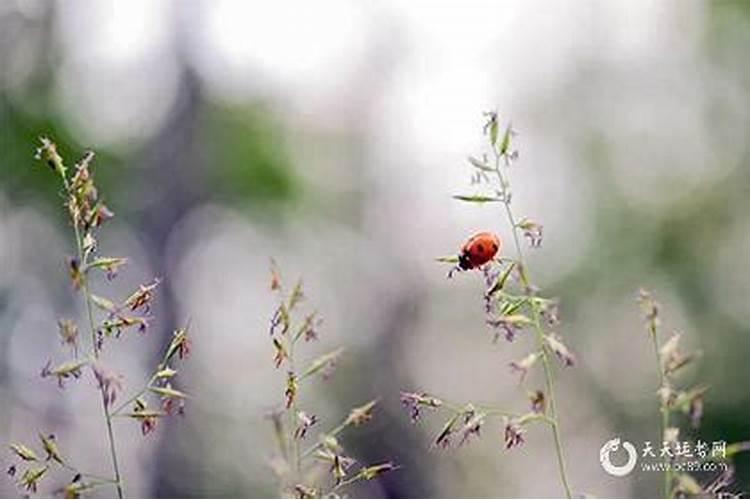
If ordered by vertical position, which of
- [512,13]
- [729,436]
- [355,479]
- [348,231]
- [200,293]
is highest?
[512,13]

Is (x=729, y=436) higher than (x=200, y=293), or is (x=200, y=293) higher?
(x=200, y=293)

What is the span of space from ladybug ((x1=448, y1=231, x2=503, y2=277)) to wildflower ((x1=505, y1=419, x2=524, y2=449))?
118mm

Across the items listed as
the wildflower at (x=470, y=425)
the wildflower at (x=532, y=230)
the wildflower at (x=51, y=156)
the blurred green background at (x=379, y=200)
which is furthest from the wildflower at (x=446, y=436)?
the blurred green background at (x=379, y=200)

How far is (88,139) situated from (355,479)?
513 cm

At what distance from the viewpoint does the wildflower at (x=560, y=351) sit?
75cm

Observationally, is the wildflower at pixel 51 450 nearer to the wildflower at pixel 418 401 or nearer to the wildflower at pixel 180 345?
the wildflower at pixel 180 345

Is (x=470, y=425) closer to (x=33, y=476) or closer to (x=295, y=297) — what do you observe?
(x=295, y=297)

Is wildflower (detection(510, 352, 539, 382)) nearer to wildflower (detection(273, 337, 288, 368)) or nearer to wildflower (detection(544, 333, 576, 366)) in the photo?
wildflower (detection(544, 333, 576, 366))

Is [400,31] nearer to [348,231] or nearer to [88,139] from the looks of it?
[348,231]

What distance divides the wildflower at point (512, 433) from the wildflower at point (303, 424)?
98 millimetres

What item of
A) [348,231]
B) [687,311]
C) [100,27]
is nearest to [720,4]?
[687,311]

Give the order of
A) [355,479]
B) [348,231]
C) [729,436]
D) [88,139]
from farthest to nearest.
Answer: [348,231] → [88,139] → [729,436] → [355,479]

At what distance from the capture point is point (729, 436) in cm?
500

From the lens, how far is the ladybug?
0.84m
